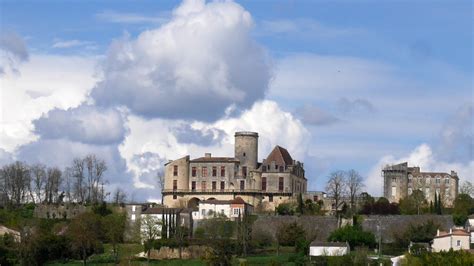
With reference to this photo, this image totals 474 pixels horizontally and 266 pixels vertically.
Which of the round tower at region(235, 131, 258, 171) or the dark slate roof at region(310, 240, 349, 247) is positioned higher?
the round tower at region(235, 131, 258, 171)

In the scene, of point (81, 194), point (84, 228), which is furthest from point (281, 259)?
point (81, 194)

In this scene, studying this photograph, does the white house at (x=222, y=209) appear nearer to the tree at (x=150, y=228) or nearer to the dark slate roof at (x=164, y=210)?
the dark slate roof at (x=164, y=210)

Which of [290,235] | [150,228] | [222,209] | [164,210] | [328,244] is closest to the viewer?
[328,244]

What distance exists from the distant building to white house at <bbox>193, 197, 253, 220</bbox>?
13.4 meters

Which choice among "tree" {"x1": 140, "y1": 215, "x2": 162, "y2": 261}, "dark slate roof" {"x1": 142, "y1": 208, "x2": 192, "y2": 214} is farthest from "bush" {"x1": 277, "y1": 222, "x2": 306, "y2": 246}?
"dark slate roof" {"x1": 142, "y1": 208, "x2": 192, "y2": 214}

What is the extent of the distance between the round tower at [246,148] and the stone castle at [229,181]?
0.08 metres

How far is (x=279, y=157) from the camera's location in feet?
315

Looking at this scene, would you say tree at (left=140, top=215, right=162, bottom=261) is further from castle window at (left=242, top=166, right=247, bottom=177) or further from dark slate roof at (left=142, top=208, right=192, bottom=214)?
castle window at (left=242, top=166, right=247, bottom=177)

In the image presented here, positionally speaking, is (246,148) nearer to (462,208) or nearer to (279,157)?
(279,157)

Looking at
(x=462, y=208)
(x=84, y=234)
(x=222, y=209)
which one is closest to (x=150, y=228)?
(x=84, y=234)

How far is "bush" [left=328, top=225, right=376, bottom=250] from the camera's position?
251ft

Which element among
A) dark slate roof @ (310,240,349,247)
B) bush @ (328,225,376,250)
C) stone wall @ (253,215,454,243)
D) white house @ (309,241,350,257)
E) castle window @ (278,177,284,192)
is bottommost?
white house @ (309,241,350,257)

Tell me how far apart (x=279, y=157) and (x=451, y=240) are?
2453cm

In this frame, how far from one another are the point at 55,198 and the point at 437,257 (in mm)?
46487
